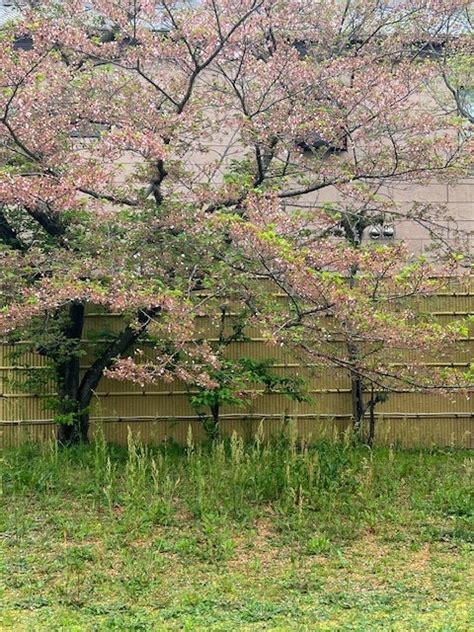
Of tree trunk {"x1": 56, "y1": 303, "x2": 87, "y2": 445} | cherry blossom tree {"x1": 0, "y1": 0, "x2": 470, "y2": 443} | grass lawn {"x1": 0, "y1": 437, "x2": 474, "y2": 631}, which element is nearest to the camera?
grass lawn {"x1": 0, "y1": 437, "x2": 474, "y2": 631}

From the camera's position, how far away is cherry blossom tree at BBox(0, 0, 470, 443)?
4.69 metres

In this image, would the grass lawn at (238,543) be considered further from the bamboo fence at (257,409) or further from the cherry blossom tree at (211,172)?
the bamboo fence at (257,409)

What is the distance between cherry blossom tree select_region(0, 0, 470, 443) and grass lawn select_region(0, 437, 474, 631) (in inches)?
34.1

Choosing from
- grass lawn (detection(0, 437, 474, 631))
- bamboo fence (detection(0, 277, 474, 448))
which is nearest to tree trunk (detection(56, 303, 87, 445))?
bamboo fence (detection(0, 277, 474, 448))

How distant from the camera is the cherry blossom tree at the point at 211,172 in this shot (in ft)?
15.4

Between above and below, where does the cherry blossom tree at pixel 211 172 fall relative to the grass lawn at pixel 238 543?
above

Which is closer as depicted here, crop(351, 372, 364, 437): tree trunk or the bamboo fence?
crop(351, 372, 364, 437): tree trunk

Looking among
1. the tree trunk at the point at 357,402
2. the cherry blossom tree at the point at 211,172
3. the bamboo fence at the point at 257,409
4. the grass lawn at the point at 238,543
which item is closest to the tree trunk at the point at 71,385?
the cherry blossom tree at the point at 211,172

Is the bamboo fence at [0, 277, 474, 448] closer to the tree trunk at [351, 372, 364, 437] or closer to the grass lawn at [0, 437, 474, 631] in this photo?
the tree trunk at [351, 372, 364, 437]

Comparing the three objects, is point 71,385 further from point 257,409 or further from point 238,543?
point 238,543

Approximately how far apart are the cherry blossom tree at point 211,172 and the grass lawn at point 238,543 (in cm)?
87

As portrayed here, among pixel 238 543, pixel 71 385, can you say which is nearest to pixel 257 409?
pixel 71 385

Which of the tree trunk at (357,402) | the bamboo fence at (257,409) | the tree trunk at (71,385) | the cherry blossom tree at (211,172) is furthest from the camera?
the bamboo fence at (257,409)

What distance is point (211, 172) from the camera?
605 cm
